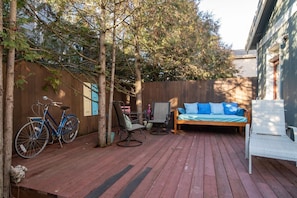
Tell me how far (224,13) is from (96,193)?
9891 millimetres

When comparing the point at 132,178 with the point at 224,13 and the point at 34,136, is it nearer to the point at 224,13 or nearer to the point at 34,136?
the point at 34,136

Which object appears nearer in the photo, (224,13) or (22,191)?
(22,191)

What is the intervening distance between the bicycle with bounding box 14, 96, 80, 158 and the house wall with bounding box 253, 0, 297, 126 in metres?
4.71

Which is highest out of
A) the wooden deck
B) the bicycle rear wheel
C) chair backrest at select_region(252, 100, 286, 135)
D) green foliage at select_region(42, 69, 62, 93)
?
green foliage at select_region(42, 69, 62, 93)

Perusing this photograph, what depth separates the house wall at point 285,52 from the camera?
345 centimetres

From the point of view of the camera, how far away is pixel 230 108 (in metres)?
5.79

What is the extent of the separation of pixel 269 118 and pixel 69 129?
4294 mm

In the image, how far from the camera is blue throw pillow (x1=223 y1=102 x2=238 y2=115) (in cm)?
572

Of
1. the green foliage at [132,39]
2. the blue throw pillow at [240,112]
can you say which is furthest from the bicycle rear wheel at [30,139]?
the blue throw pillow at [240,112]

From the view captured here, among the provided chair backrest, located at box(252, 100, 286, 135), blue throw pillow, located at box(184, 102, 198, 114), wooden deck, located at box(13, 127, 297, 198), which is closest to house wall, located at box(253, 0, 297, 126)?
chair backrest, located at box(252, 100, 286, 135)

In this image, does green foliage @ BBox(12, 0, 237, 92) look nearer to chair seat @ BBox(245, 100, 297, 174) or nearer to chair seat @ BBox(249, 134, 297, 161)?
chair seat @ BBox(245, 100, 297, 174)

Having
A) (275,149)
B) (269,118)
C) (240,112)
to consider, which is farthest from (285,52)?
(275,149)

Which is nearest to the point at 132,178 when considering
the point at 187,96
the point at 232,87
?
the point at 187,96

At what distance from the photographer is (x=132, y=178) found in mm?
2342
